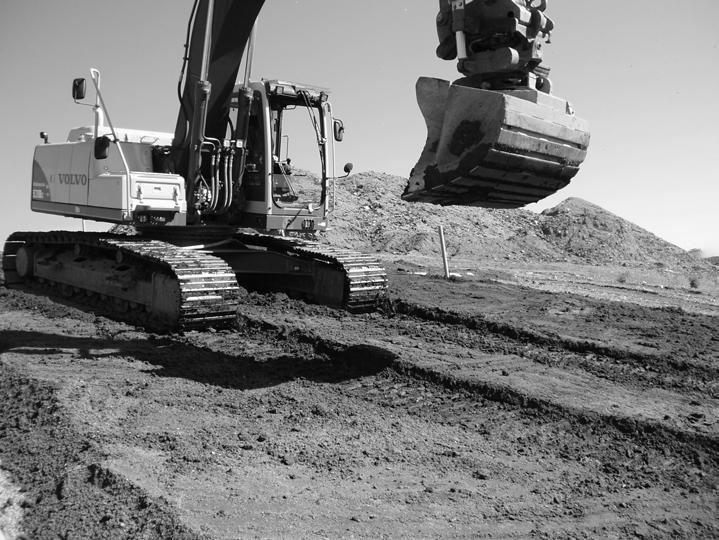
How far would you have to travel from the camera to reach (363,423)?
17.3ft

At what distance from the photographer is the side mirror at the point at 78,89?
7973 millimetres

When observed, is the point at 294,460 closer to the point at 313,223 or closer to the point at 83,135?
the point at 313,223

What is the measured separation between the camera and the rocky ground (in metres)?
3.74

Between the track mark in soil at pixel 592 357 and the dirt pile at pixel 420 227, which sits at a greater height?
the dirt pile at pixel 420 227

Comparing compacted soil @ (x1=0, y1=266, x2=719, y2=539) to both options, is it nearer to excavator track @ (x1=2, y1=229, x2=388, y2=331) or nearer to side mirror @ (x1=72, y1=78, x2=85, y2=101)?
excavator track @ (x1=2, y1=229, x2=388, y2=331)

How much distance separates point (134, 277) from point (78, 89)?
92.4 inches

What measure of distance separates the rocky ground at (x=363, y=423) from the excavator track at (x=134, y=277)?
1.03 feet

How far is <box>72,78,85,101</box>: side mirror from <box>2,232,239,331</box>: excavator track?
6.10 feet

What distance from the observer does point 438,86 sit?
5.70 meters

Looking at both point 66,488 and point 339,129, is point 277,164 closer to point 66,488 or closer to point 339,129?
point 339,129

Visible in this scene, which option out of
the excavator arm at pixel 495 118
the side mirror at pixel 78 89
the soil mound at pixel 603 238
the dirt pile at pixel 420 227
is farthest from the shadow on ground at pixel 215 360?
the soil mound at pixel 603 238

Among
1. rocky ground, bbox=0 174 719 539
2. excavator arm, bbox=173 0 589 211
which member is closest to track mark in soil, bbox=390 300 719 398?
rocky ground, bbox=0 174 719 539

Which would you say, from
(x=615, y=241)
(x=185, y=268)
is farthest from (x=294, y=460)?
(x=615, y=241)

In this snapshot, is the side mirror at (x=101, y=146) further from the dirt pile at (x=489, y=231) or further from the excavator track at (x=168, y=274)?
the dirt pile at (x=489, y=231)
